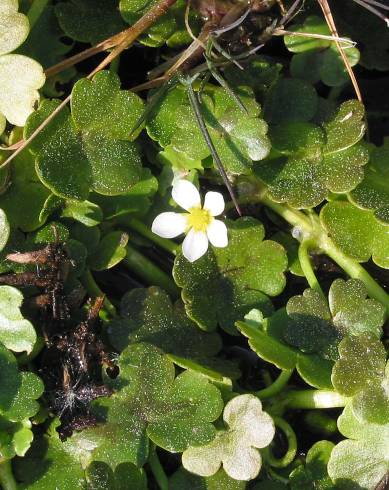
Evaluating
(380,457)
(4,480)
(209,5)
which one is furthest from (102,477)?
(209,5)

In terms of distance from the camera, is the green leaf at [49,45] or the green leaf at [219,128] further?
the green leaf at [49,45]

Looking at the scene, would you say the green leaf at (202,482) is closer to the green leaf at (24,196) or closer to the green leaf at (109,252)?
the green leaf at (109,252)

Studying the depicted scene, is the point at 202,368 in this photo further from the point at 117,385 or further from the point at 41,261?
the point at 41,261

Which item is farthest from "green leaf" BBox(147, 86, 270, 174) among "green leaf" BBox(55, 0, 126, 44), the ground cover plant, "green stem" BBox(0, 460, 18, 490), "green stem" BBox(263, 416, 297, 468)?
"green stem" BBox(0, 460, 18, 490)

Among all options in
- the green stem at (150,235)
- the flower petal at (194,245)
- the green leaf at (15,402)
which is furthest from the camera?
the green stem at (150,235)

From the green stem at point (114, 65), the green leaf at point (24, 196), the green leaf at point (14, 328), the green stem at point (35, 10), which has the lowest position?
the green leaf at point (14, 328)

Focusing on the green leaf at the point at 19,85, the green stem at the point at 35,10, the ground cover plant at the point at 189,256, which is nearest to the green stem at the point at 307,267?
the ground cover plant at the point at 189,256

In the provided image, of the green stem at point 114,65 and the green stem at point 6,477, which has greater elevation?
the green stem at point 114,65
